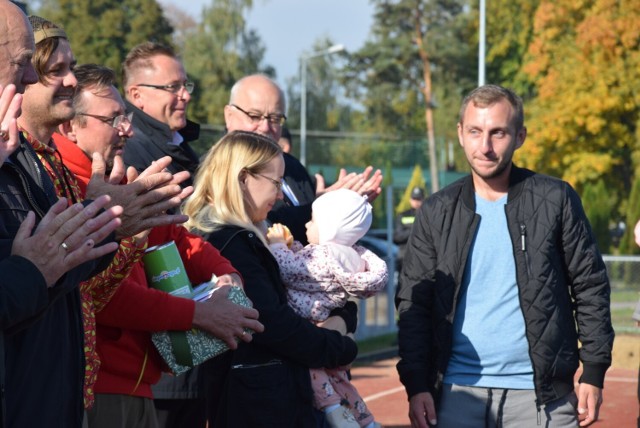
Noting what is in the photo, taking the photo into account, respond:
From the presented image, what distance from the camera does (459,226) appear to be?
4.96 meters

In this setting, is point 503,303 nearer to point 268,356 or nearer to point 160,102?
point 268,356

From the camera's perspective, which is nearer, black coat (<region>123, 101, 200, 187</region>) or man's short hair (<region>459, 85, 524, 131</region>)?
man's short hair (<region>459, 85, 524, 131</region>)

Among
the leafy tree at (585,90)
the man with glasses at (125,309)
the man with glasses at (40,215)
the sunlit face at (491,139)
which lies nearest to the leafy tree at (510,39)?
the leafy tree at (585,90)

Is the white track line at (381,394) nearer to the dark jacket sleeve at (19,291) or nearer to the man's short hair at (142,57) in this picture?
the man's short hair at (142,57)

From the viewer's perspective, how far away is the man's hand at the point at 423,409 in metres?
4.89

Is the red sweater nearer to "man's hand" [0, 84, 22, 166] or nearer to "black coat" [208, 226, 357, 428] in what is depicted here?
"black coat" [208, 226, 357, 428]

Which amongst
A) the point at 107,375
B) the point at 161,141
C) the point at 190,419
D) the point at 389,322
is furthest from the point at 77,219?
the point at 389,322

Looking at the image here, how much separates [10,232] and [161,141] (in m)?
2.58

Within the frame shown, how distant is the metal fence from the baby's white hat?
482 inches

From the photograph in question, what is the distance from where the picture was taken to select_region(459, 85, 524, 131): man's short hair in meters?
5.01

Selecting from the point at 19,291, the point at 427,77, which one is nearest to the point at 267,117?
the point at 19,291

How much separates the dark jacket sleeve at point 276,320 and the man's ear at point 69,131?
78 cm

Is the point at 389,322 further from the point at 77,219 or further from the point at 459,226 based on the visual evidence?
the point at 77,219

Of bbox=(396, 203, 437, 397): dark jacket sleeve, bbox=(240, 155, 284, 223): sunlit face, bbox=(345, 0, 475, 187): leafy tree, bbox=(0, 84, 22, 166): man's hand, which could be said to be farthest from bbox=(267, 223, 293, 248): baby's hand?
bbox=(345, 0, 475, 187): leafy tree
